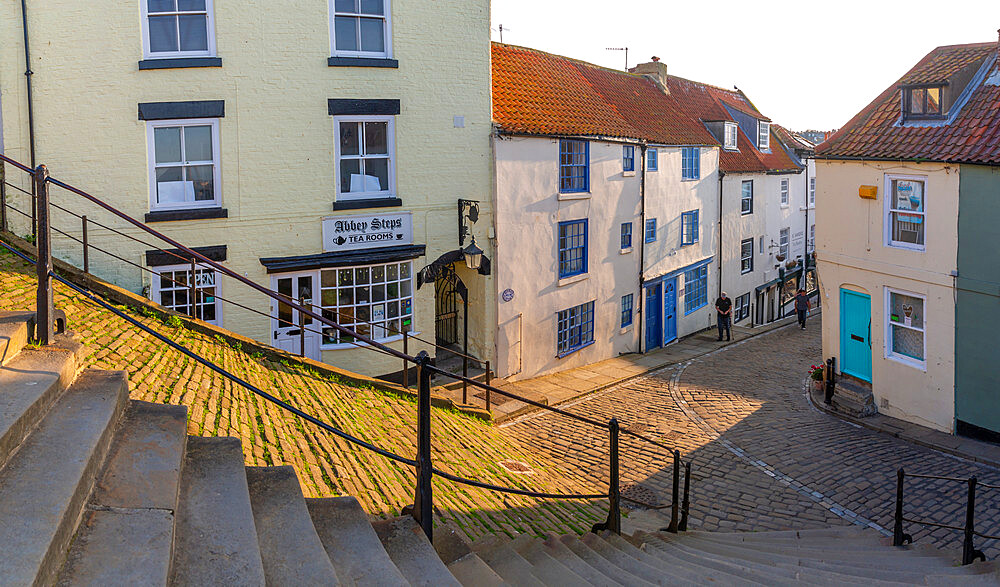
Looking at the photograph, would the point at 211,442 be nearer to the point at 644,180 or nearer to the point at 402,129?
the point at 402,129

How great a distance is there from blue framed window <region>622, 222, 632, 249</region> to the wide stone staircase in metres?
19.1

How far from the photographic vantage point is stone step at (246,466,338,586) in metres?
4.48

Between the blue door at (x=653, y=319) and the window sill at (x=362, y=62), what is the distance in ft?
42.9

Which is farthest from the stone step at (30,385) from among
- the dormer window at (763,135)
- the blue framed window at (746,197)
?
the dormer window at (763,135)

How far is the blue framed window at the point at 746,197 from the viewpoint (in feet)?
117

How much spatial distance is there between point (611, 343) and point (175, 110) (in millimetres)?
14851

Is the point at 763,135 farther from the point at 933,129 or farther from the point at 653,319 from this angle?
the point at 933,129

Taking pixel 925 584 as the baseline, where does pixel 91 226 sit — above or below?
above

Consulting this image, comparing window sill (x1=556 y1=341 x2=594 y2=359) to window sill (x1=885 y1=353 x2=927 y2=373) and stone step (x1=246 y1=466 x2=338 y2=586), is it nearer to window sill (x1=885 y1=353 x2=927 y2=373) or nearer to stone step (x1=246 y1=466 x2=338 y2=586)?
window sill (x1=885 y1=353 x2=927 y2=373)

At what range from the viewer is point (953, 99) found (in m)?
17.8

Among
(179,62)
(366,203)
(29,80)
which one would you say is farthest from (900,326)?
(29,80)

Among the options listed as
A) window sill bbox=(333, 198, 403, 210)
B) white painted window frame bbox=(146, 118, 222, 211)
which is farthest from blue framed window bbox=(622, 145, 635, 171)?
white painted window frame bbox=(146, 118, 222, 211)

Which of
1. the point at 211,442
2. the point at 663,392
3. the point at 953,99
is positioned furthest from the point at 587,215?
the point at 211,442

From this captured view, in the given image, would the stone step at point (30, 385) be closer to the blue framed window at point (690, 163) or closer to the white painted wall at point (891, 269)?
the white painted wall at point (891, 269)
